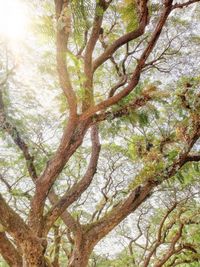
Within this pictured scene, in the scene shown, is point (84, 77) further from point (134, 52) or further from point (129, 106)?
point (134, 52)

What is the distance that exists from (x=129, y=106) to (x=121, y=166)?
221 inches

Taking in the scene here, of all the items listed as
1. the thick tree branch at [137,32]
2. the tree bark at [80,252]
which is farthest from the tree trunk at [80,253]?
the thick tree branch at [137,32]

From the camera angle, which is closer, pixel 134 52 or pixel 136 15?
pixel 136 15

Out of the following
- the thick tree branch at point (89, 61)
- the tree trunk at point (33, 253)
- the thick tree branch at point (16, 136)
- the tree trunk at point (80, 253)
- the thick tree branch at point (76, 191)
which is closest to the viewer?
the tree trunk at point (33, 253)

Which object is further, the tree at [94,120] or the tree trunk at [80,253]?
the tree trunk at [80,253]

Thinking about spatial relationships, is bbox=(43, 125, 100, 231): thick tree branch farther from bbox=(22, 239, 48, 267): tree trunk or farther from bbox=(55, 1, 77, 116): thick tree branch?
bbox=(55, 1, 77, 116): thick tree branch

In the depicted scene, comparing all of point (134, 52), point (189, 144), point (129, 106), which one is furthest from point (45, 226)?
point (134, 52)

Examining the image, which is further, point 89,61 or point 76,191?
point 76,191

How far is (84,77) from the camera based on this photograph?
4445 mm

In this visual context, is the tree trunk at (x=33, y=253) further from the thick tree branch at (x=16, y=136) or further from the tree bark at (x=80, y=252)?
the thick tree branch at (x=16, y=136)

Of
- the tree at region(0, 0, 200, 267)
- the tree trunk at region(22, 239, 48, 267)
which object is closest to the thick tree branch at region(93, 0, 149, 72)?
the tree at region(0, 0, 200, 267)

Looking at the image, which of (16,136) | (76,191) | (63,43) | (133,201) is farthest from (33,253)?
(16,136)

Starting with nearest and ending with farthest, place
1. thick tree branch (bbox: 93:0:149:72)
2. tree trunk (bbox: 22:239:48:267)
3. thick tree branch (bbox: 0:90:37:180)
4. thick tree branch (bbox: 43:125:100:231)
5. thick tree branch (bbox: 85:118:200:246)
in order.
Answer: thick tree branch (bbox: 93:0:149:72) < tree trunk (bbox: 22:239:48:267) < thick tree branch (bbox: 43:125:100:231) < thick tree branch (bbox: 85:118:200:246) < thick tree branch (bbox: 0:90:37:180)

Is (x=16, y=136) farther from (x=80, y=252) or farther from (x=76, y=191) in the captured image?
(x=80, y=252)
